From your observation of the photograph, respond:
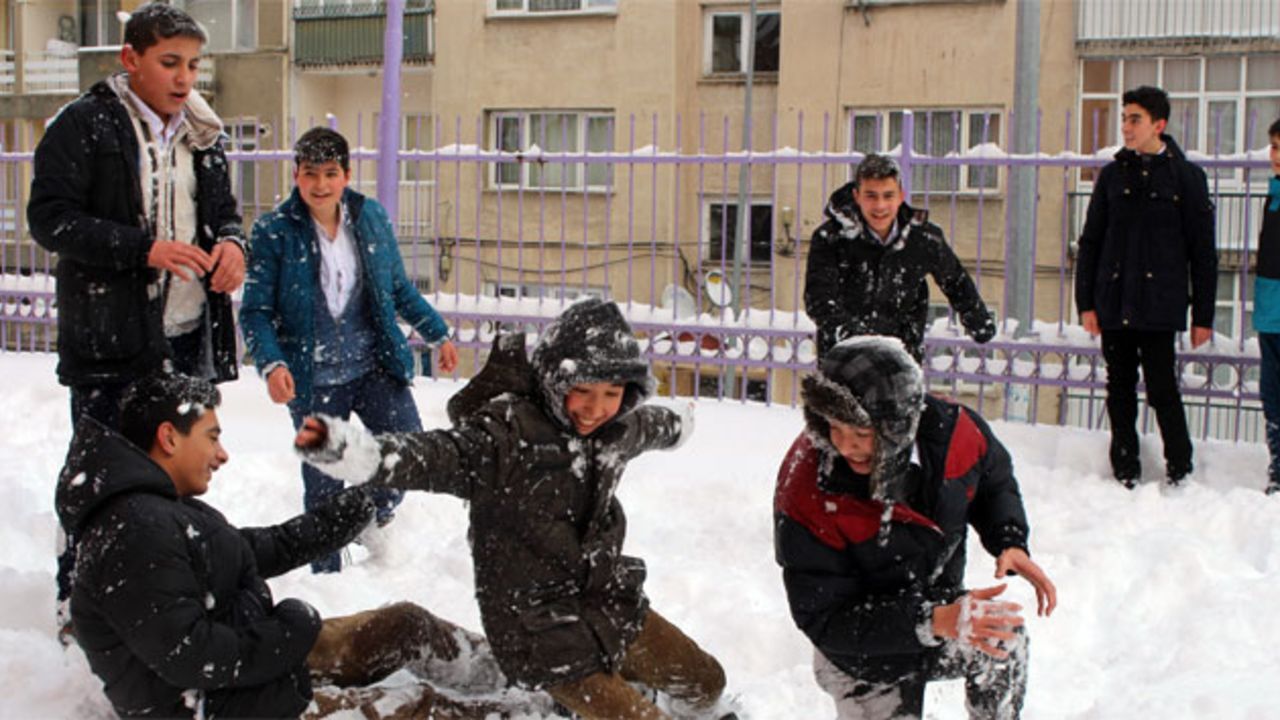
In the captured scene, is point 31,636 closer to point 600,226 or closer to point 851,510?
point 851,510

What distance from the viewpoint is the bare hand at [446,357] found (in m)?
4.93

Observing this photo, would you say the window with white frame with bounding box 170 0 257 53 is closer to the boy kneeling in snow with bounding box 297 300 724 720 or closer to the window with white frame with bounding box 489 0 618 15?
the window with white frame with bounding box 489 0 618 15

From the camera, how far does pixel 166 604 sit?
2.95 m

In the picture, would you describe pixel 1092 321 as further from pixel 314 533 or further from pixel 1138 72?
pixel 1138 72

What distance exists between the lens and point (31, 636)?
382cm

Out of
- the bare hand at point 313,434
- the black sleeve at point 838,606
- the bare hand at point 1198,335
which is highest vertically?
the bare hand at point 1198,335

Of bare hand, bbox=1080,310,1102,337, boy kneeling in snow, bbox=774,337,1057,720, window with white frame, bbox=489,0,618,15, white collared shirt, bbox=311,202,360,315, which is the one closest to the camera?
boy kneeling in snow, bbox=774,337,1057,720

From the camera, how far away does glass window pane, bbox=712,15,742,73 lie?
76.5 feet

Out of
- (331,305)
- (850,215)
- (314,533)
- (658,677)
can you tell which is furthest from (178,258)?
(850,215)

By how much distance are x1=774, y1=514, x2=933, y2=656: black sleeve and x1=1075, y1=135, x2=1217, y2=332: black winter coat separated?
148 inches

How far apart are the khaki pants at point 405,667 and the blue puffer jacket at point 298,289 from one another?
49.7 inches

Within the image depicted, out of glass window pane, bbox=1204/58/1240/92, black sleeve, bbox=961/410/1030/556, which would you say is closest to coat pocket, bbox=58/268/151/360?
black sleeve, bbox=961/410/1030/556

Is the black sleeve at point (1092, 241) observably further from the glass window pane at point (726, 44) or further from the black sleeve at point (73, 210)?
the glass window pane at point (726, 44)

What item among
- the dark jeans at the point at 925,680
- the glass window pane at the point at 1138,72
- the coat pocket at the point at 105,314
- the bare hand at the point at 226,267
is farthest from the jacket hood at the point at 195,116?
the glass window pane at the point at 1138,72
